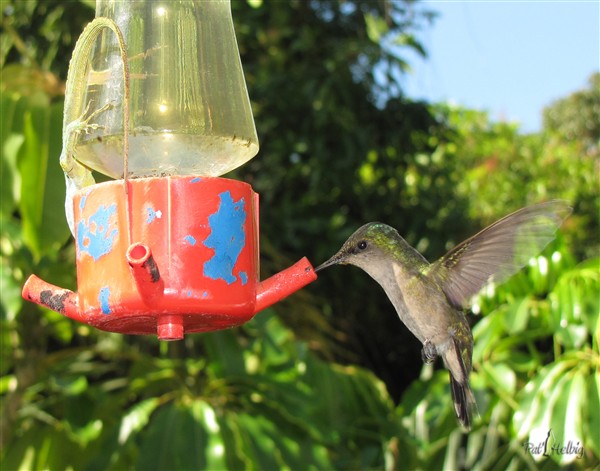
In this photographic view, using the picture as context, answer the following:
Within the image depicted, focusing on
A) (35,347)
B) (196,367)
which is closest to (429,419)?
(196,367)

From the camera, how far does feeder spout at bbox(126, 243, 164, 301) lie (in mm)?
1572

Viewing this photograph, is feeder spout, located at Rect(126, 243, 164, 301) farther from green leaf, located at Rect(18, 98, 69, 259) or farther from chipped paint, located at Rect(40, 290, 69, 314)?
green leaf, located at Rect(18, 98, 69, 259)

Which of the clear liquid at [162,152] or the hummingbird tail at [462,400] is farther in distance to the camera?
the hummingbird tail at [462,400]

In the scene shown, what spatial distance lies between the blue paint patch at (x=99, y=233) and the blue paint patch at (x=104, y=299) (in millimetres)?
68

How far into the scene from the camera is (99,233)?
5.66ft

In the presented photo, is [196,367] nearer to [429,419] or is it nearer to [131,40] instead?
[429,419]

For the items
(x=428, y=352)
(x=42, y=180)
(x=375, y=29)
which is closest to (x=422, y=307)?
(x=428, y=352)

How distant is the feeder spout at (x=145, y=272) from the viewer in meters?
1.57

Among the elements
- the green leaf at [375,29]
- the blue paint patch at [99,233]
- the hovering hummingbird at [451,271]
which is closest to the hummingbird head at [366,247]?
the hovering hummingbird at [451,271]

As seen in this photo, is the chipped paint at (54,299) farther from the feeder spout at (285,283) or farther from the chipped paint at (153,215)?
the feeder spout at (285,283)

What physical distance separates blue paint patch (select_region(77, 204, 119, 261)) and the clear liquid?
312 mm

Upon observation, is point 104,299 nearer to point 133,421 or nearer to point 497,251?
point 497,251

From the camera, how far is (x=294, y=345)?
417 cm

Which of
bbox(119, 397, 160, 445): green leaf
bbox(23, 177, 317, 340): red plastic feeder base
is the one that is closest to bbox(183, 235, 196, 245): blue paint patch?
bbox(23, 177, 317, 340): red plastic feeder base
